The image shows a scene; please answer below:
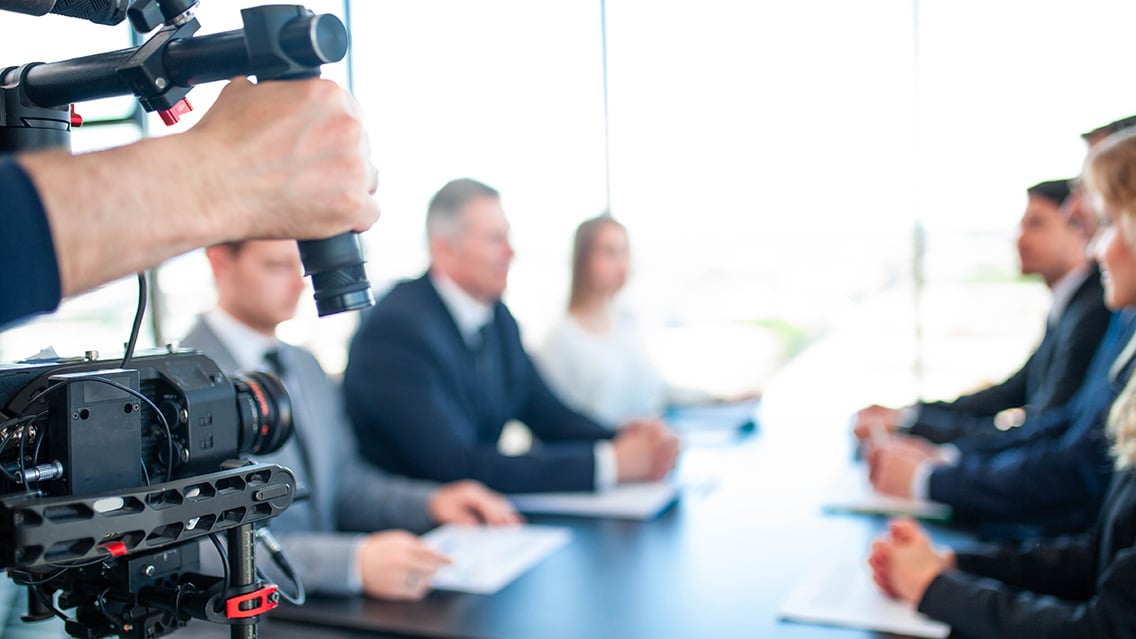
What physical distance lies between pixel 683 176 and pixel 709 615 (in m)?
4.01

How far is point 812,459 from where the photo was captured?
9.23 feet

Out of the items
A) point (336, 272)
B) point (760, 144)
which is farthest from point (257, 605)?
point (760, 144)

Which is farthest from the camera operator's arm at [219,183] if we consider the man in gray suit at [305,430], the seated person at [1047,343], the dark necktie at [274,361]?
the seated person at [1047,343]

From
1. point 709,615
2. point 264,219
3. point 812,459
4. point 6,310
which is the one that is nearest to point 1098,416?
point 812,459

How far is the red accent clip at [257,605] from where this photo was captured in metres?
0.83

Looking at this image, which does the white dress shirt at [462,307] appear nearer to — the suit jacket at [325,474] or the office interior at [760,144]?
the suit jacket at [325,474]

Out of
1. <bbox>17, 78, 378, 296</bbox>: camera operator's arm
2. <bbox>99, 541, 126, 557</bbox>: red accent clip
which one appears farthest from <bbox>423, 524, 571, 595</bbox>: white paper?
<bbox>17, 78, 378, 296</bbox>: camera operator's arm

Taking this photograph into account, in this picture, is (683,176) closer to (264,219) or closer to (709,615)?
(709,615)

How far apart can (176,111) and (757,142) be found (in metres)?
4.55

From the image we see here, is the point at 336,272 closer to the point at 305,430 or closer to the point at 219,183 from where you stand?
the point at 219,183

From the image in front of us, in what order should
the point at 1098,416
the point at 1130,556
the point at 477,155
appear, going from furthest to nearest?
the point at 477,155
the point at 1098,416
the point at 1130,556

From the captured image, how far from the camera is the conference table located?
1.52 metres

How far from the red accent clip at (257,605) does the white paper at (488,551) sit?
86cm

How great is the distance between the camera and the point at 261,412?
0.92 metres
